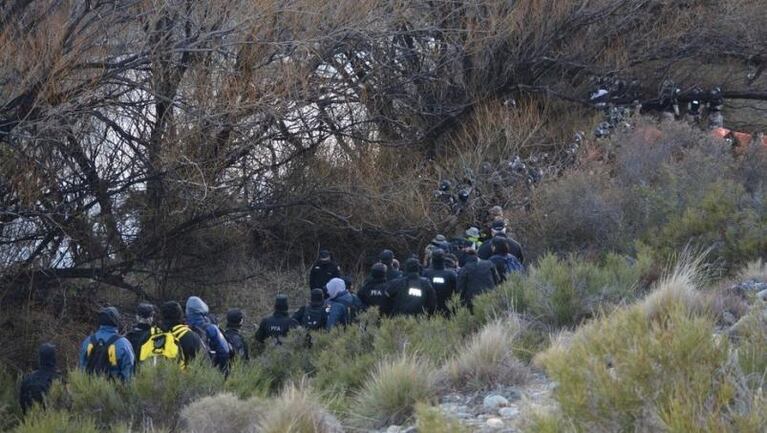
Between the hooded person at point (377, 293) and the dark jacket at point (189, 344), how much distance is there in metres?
3.30

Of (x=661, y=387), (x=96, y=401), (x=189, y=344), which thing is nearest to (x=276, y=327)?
(x=189, y=344)

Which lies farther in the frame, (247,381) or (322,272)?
(322,272)

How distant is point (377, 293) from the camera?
1334 centimetres

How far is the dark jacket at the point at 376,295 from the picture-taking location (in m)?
13.2

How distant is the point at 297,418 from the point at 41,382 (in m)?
3.88

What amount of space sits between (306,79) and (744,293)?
1020 centimetres

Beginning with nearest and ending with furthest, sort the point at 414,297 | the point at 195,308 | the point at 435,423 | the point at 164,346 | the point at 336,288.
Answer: the point at 435,423, the point at 164,346, the point at 195,308, the point at 414,297, the point at 336,288

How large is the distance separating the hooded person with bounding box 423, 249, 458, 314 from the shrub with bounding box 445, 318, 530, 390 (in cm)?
407

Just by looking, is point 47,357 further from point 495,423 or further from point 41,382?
point 495,423

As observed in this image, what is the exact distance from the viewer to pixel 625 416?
18.3 ft

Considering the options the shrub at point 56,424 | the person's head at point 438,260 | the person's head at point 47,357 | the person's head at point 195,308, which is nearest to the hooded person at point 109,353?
the person's head at point 47,357

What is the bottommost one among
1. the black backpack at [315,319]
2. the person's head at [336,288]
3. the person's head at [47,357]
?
the black backpack at [315,319]

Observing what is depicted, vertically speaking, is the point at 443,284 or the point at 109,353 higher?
the point at 109,353

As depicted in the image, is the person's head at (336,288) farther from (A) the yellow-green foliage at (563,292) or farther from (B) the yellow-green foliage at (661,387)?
(B) the yellow-green foliage at (661,387)
